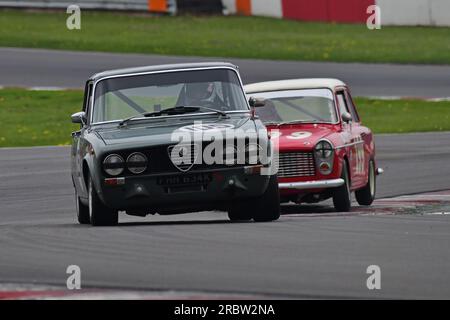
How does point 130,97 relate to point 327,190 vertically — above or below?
above

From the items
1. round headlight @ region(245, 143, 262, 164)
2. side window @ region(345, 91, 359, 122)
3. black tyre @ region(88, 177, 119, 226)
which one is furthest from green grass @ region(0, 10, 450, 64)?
round headlight @ region(245, 143, 262, 164)

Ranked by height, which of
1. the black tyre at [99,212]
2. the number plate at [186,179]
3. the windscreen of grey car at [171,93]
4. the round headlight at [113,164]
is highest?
the windscreen of grey car at [171,93]

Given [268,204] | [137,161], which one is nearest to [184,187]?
[137,161]

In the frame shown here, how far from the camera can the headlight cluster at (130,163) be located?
1102 centimetres

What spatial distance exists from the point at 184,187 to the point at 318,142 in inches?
129

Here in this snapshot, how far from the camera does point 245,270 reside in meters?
7.87

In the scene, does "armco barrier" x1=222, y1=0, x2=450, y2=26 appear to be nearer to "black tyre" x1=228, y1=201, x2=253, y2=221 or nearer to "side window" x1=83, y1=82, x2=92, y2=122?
"side window" x1=83, y1=82, x2=92, y2=122

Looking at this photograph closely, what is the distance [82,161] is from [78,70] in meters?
18.4

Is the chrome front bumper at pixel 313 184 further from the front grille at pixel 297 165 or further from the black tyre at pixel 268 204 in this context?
the black tyre at pixel 268 204

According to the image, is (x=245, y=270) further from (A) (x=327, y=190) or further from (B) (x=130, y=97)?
(A) (x=327, y=190)

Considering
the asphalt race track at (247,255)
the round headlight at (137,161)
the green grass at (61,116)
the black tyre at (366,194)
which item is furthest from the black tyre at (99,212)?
the green grass at (61,116)

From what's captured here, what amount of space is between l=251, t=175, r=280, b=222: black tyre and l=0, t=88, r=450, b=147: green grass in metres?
12.2
